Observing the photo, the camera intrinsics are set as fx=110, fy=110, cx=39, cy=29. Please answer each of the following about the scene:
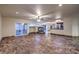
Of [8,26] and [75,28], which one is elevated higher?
[8,26]

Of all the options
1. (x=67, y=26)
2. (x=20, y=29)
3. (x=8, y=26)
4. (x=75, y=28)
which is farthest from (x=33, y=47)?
(x=67, y=26)

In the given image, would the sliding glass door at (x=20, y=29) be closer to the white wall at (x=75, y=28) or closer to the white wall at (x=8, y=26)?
the white wall at (x=8, y=26)

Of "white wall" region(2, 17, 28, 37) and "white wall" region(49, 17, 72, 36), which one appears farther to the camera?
"white wall" region(49, 17, 72, 36)

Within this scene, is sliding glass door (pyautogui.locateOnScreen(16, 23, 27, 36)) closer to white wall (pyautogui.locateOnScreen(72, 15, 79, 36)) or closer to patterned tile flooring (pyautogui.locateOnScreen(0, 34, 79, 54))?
patterned tile flooring (pyautogui.locateOnScreen(0, 34, 79, 54))

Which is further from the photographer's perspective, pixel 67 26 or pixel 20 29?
pixel 67 26

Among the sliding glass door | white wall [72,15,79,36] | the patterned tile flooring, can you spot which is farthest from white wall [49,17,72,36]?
the sliding glass door

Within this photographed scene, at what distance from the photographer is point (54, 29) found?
14.8 metres

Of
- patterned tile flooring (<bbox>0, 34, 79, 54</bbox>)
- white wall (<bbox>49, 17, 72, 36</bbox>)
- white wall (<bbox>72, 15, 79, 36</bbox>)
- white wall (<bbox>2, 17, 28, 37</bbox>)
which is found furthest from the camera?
white wall (<bbox>49, 17, 72, 36</bbox>)

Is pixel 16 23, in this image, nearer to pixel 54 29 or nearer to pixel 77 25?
pixel 77 25

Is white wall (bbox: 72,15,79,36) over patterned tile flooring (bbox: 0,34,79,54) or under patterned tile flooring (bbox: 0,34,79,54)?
over

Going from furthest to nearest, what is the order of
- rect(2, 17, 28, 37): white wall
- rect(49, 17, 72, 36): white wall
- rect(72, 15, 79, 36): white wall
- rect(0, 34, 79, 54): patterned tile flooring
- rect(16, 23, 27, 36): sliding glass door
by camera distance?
1. rect(49, 17, 72, 36): white wall
2. rect(72, 15, 79, 36): white wall
3. rect(2, 17, 28, 37): white wall
4. rect(16, 23, 27, 36): sliding glass door
5. rect(0, 34, 79, 54): patterned tile flooring

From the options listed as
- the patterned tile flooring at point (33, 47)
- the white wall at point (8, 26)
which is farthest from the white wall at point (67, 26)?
the white wall at point (8, 26)

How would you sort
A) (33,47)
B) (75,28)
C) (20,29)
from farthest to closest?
(75,28), (20,29), (33,47)

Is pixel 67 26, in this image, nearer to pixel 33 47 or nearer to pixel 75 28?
pixel 75 28
